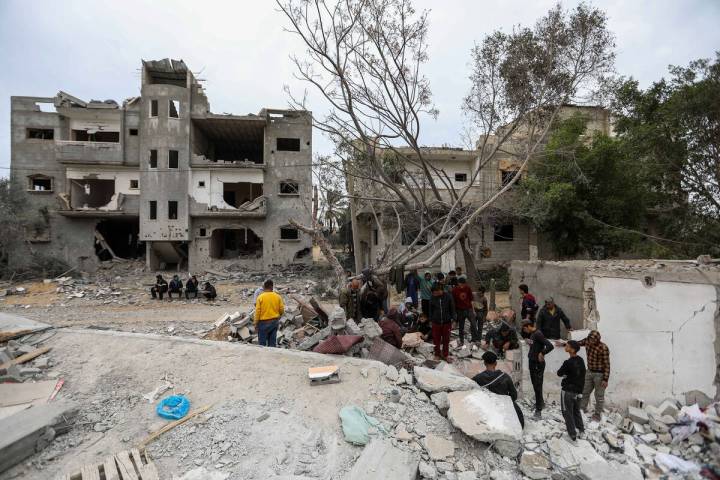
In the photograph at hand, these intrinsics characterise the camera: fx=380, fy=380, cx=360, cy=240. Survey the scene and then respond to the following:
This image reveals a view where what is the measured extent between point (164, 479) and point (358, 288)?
17.0 feet

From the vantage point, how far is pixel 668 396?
6.10 m

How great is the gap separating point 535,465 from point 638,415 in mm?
2691

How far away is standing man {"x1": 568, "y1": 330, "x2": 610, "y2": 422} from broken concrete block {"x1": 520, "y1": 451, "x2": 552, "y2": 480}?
151 centimetres

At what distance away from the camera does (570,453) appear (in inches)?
185

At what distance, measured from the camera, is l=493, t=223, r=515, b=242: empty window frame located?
19.7m

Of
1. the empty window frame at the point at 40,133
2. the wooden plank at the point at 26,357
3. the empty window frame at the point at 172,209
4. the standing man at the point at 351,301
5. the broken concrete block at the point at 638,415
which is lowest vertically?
the broken concrete block at the point at 638,415

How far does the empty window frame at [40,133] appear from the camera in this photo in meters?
21.8

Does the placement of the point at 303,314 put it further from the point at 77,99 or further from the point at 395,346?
the point at 77,99

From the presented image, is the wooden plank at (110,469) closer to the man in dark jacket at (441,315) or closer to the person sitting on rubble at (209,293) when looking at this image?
the man in dark jacket at (441,315)

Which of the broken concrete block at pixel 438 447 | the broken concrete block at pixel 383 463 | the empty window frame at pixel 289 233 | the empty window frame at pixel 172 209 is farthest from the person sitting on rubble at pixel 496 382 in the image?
the empty window frame at pixel 172 209

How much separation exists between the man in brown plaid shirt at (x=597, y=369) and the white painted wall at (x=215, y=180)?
19.6m

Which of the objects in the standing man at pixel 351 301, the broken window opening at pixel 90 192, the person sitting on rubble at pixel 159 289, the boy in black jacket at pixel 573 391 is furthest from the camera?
the broken window opening at pixel 90 192

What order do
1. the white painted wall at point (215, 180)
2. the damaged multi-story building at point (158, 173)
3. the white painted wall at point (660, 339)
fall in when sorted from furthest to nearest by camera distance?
the white painted wall at point (215, 180) < the damaged multi-story building at point (158, 173) < the white painted wall at point (660, 339)

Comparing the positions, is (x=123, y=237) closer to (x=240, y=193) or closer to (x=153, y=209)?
(x=153, y=209)
